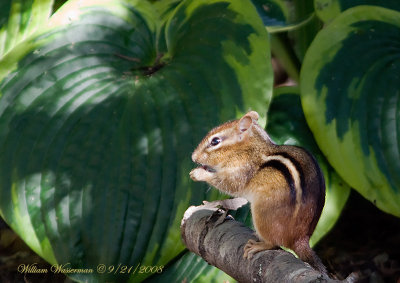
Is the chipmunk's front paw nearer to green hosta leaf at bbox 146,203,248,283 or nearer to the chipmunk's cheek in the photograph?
the chipmunk's cheek

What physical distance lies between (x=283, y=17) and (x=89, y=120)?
2.78 ft

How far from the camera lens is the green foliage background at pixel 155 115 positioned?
5.07ft

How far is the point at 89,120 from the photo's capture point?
5.44 feet

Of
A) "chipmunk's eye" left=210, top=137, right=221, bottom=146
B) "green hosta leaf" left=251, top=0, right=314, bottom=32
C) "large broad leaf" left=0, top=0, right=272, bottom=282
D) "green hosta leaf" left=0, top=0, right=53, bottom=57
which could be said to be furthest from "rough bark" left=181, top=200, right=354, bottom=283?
"green hosta leaf" left=0, top=0, right=53, bottom=57

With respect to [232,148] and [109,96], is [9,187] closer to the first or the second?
[109,96]

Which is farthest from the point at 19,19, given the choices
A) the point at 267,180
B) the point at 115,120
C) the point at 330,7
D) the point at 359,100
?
the point at 267,180

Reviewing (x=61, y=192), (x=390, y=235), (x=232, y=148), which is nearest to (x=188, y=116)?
(x=61, y=192)

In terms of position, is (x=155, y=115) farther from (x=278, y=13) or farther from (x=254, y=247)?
(x=278, y=13)

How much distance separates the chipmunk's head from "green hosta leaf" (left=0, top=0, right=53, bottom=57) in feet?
3.96

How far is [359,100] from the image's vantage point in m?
1.78

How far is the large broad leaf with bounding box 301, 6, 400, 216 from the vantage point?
5.65ft

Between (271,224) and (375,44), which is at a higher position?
(271,224)

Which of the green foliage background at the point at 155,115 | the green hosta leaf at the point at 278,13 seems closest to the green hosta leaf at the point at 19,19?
the green foliage background at the point at 155,115

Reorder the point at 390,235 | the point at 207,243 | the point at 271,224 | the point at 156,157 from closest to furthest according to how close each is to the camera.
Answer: the point at 271,224
the point at 207,243
the point at 156,157
the point at 390,235
